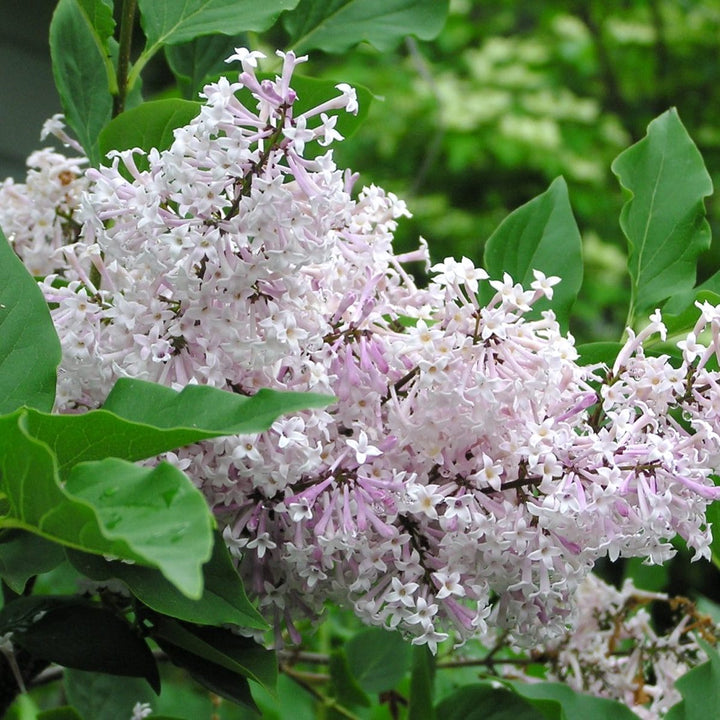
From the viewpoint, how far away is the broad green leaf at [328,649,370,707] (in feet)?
3.12

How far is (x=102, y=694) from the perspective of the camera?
2.89ft

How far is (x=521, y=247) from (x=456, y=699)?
1.11 feet

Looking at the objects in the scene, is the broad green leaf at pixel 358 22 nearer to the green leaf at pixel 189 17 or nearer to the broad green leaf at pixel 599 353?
the green leaf at pixel 189 17

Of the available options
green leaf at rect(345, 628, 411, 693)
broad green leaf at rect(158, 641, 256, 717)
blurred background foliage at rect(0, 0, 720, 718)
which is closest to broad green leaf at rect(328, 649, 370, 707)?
green leaf at rect(345, 628, 411, 693)

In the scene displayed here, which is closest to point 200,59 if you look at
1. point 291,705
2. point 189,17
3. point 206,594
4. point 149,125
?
point 189,17

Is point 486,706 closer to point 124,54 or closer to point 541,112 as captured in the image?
point 124,54

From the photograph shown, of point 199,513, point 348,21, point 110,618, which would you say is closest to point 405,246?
point 348,21

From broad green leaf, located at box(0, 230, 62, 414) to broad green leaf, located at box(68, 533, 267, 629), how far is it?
0.33 ft

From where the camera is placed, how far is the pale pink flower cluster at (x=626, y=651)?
0.88 metres

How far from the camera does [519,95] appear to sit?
12.8 ft

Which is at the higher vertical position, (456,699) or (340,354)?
(340,354)

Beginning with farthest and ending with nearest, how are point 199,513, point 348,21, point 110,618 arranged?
point 348,21, point 110,618, point 199,513

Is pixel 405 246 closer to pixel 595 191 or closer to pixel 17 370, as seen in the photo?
pixel 595 191

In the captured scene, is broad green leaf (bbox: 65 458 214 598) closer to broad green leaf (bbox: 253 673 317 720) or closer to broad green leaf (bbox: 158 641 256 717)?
broad green leaf (bbox: 158 641 256 717)
